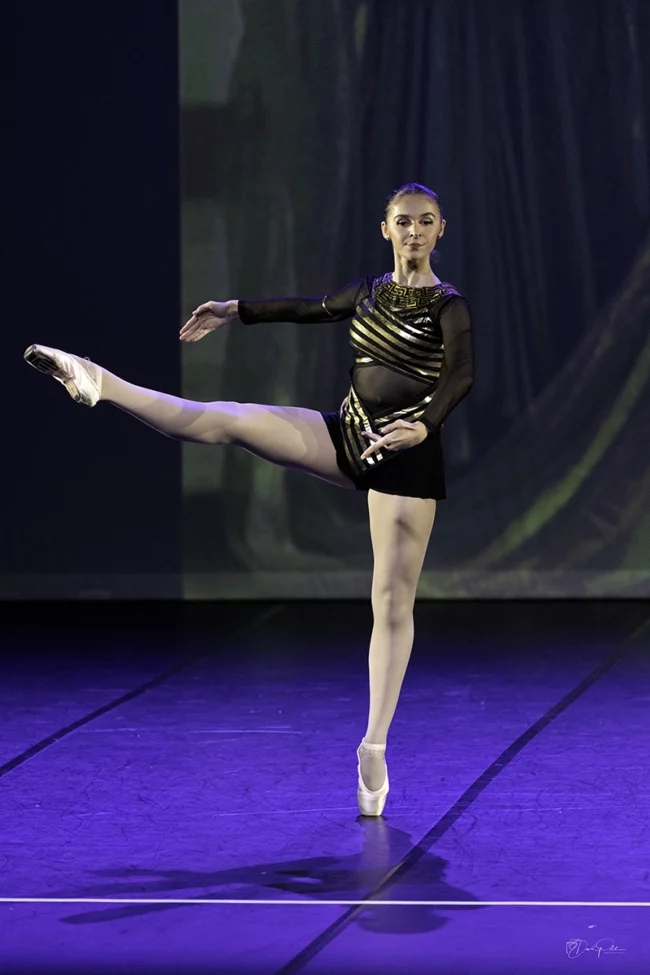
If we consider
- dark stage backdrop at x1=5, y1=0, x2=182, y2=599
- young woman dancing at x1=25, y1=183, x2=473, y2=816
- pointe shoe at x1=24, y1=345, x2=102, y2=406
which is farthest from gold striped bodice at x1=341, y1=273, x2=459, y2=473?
dark stage backdrop at x1=5, y1=0, x2=182, y2=599

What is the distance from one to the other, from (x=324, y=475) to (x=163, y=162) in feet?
12.2

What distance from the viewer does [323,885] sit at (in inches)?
106

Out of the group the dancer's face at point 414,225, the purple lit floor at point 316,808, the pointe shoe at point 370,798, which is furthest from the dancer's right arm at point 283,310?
the purple lit floor at point 316,808

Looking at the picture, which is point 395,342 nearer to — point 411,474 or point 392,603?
point 411,474

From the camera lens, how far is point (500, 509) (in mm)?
6531

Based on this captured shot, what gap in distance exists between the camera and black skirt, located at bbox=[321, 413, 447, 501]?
3094mm

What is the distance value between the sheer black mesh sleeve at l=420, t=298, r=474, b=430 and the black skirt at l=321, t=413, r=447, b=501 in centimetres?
13

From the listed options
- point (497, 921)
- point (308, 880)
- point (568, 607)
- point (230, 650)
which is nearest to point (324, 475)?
point (308, 880)

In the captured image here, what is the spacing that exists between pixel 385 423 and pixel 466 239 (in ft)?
11.5

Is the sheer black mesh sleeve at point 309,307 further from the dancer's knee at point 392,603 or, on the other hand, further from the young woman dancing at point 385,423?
the dancer's knee at point 392,603

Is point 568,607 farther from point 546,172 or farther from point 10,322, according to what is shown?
point 10,322

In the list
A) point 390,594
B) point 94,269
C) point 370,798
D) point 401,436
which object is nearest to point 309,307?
point 401,436

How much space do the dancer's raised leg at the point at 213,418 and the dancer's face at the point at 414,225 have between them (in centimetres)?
40

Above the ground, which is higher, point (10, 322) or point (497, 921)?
point (10, 322)
